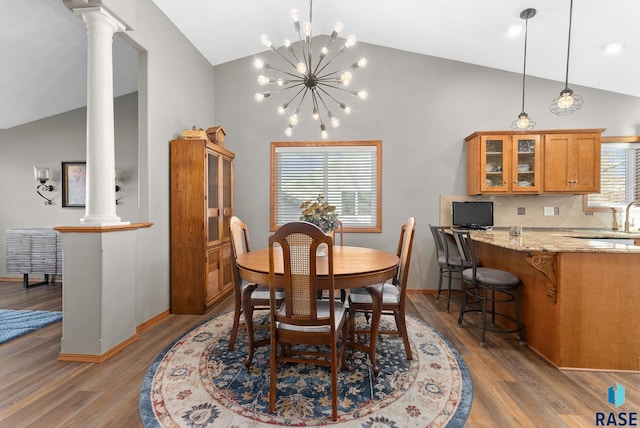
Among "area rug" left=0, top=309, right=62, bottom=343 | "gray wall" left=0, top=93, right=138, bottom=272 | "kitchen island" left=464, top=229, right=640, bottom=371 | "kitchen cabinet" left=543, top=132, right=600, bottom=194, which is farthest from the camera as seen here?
"gray wall" left=0, top=93, right=138, bottom=272

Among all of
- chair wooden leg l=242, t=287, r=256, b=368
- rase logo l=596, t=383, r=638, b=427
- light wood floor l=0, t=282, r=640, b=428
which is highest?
chair wooden leg l=242, t=287, r=256, b=368

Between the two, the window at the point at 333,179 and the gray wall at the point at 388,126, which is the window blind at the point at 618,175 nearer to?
the gray wall at the point at 388,126

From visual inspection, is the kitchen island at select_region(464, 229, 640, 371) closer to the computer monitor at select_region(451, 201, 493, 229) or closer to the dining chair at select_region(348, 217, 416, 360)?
the dining chair at select_region(348, 217, 416, 360)

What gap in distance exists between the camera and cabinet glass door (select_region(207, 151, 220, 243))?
327 centimetres

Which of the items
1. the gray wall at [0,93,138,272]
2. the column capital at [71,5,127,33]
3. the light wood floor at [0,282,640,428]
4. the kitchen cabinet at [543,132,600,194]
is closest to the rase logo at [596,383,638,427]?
the light wood floor at [0,282,640,428]

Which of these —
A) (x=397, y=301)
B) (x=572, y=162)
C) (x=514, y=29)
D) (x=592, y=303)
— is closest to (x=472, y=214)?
(x=572, y=162)

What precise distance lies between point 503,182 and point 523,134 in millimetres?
657

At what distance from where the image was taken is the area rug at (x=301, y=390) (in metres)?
1.53

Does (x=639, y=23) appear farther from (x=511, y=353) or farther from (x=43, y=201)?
(x=43, y=201)

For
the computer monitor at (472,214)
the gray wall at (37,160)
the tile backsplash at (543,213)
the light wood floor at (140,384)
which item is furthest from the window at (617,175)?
the gray wall at (37,160)

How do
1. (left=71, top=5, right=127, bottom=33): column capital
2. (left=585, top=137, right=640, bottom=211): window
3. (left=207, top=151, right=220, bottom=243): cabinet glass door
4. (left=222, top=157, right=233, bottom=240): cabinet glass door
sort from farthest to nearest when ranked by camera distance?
(left=585, top=137, right=640, bottom=211): window < (left=222, top=157, right=233, bottom=240): cabinet glass door < (left=207, top=151, right=220, bottom=243): cabinet glass door < (left=71, top=5, right=127, bottom=33): column capital

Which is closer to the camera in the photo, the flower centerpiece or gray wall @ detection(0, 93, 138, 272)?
the flower centerpiece

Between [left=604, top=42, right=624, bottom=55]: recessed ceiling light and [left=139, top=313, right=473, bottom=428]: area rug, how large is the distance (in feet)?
12.2

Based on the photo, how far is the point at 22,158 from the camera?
4.30 metres
